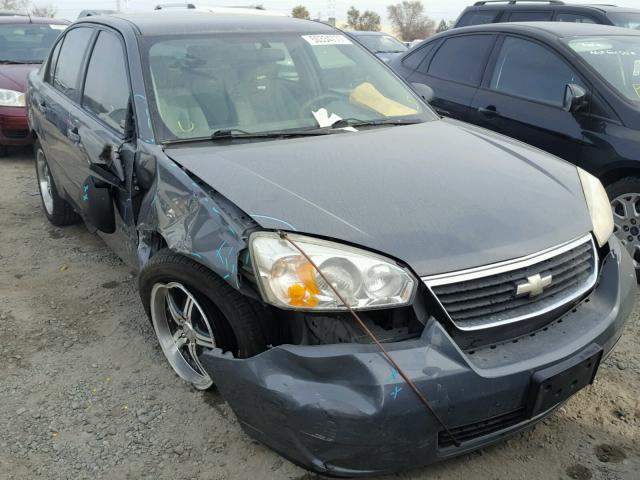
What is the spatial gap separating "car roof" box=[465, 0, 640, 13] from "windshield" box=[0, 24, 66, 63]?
549 centimetres

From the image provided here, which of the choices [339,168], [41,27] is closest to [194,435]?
[339,168]

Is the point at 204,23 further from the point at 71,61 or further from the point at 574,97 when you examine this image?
the point at 574,97

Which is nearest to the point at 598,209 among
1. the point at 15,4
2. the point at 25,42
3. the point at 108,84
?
the point at 108,84

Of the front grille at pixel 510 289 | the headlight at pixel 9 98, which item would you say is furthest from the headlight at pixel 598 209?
A: the headlight at pixel 9 98

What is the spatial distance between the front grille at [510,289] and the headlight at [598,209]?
0.24 m

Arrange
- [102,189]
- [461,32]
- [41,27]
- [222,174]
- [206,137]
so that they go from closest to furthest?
1. [222,174]
2. [206,137]
3. [102,189]
4. [461,32]
5. [41,27]

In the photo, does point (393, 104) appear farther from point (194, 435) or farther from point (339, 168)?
point (194, 435)

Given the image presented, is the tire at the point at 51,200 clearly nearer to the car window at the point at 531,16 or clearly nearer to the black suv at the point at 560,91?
the black suv at the point at 560,91

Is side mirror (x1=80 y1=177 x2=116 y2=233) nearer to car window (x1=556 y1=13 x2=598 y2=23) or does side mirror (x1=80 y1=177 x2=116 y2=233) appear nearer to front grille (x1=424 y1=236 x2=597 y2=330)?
front grille (x1=424 y1=236 x2=597 y2=330)

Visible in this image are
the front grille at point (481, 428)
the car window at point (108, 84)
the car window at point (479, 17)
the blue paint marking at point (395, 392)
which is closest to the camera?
the blue paint marking at point (395, 392)

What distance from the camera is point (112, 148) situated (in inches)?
116

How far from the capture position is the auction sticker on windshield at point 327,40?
3473 millimetres

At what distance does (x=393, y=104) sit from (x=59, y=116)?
7.06 ft

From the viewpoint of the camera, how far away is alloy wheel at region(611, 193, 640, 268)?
3785mm
